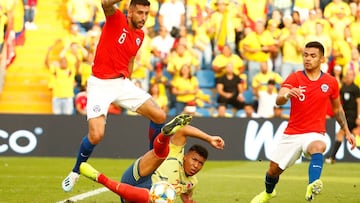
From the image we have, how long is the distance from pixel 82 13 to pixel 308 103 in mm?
12883

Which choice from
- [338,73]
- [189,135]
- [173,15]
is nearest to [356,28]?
[338,73]

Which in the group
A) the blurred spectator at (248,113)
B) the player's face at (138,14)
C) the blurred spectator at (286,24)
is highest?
the player's face at (138,14)

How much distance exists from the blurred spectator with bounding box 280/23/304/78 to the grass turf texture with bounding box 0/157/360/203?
3.12 meters

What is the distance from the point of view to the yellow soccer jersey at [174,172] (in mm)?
11766

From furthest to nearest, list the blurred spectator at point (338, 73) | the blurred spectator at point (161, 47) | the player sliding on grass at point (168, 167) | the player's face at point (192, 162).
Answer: the blurred spectator at point (161, 47)
the blurred spectator at point (338, 73)
the player's face at point (192, 162)
the player sliding on grass at point (168, 167)

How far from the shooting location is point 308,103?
43.5 ft

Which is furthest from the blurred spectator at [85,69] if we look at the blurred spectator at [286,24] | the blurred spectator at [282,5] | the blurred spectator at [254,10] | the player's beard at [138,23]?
the player's beard at [138,23]

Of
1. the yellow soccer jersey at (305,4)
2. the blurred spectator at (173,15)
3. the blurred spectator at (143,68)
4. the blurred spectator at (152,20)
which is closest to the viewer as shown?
the blurred spectator at (143,68)

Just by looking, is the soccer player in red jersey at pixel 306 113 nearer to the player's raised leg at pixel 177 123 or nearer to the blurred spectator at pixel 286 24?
the player's raised leg at pixel 177 123

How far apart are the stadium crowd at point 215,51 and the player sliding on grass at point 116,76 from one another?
30.4 feet

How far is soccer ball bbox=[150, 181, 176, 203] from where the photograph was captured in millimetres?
10500

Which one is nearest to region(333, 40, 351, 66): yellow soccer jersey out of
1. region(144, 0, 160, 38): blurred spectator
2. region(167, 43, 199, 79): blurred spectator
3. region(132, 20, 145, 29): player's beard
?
region(167, 43, 199, 79): blurred spectator

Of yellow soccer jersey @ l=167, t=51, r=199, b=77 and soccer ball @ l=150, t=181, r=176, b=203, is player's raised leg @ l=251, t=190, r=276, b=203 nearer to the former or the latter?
soccer ball @ l=150, t=181, r=176, b=203

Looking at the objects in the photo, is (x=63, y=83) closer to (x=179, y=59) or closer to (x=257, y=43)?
(x=179, y=59)
